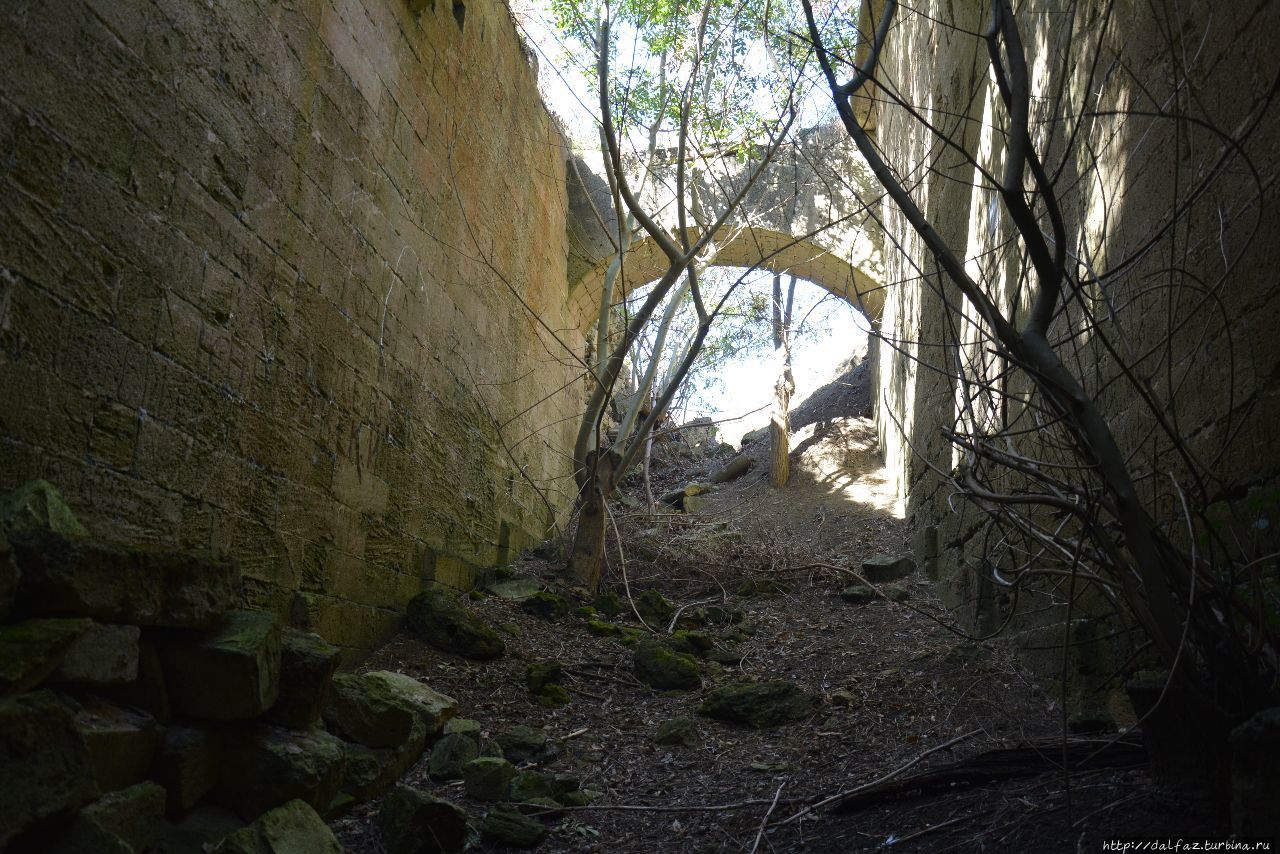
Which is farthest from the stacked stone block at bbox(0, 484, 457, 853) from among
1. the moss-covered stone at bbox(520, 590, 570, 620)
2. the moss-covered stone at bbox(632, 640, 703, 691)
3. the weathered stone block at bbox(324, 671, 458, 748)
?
the moss-covered stone at bbox(520, 590, 570, 620)

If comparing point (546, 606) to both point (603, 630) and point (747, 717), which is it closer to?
point (603, 630)

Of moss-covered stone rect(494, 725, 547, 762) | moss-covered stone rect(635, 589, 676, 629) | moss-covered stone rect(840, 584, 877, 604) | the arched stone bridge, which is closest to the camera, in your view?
moss-covered stone rect(494, 725, 547, 762)

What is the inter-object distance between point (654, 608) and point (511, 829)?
9.36ft

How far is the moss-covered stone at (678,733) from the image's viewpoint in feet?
11.2

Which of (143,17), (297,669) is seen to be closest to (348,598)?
(297,669)

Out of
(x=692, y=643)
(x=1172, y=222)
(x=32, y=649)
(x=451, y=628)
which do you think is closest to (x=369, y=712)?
(x=32, y=649)

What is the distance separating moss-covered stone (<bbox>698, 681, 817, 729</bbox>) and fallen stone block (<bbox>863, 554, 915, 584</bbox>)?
2.37 m

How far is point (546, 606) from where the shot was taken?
5160 millimetres

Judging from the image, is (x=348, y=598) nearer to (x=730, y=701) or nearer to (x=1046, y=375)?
(x=730, y=701)

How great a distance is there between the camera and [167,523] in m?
2.73

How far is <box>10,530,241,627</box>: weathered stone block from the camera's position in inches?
72.9

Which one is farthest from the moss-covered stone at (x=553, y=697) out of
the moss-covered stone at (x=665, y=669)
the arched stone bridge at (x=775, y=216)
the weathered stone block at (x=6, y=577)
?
the arched stone bridge at (x=775, y=216)

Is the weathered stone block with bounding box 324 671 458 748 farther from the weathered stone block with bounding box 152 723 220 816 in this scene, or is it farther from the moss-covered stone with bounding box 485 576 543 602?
the moss-covered stone with bounding box 485 576 543 602

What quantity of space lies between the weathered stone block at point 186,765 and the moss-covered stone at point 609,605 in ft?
10.8
